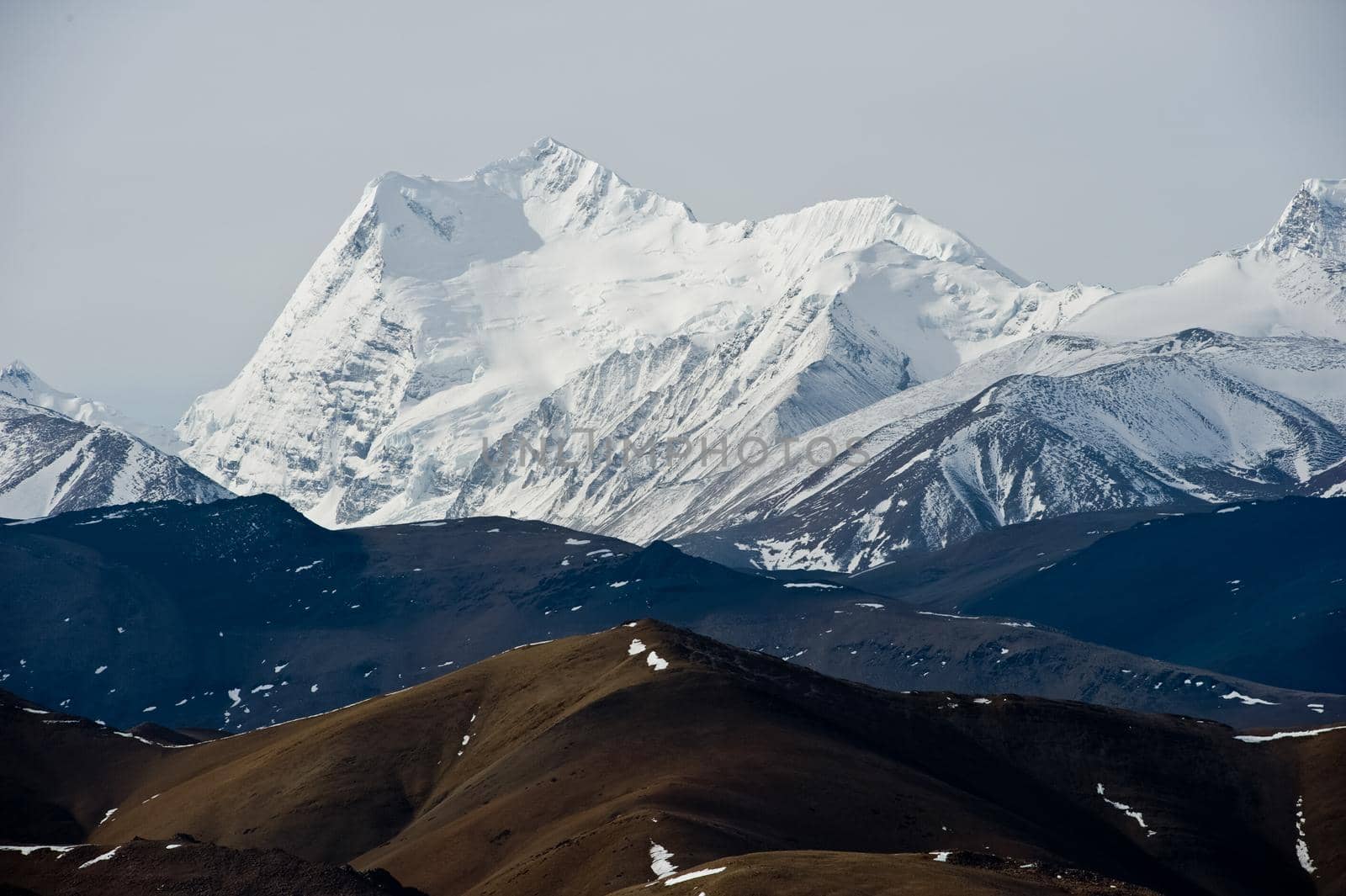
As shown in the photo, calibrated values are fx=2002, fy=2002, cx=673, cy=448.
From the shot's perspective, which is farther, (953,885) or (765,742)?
(765,742)

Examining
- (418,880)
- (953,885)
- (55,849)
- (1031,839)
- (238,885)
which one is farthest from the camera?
(1031,839)

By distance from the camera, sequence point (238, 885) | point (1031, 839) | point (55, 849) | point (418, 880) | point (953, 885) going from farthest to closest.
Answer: point (1031, 839), point (418, 880), point (55, 849), point (238, 885), point (953, 885)

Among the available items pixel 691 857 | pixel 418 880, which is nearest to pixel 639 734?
pixel 418 880

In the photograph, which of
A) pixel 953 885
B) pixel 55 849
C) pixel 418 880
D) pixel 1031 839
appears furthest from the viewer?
pixel 1031 839

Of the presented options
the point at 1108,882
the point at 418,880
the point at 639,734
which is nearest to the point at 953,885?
the point at 1108,882

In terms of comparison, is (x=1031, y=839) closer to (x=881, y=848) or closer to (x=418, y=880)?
(x=881, y=848)

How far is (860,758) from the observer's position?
199 meters

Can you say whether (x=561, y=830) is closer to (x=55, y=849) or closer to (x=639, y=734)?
(x=639, y=734)

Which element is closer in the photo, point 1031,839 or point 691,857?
point 691,857

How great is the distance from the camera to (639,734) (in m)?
198

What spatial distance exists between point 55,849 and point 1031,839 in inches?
3464

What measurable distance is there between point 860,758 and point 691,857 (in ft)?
170

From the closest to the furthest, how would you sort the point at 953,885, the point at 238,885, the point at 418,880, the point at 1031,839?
the point at 953,885
the point at 238,885
the point at 418,880
the point at 1031,839

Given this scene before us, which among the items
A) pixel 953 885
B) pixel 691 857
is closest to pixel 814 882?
pixel 953 885
